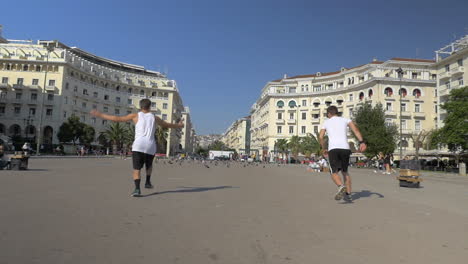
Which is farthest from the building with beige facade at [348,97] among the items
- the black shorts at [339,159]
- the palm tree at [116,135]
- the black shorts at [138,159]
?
the black shorts at [138,159]

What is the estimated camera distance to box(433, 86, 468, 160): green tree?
33719 millimetres

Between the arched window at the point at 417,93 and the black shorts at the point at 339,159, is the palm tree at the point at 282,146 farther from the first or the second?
the black shorts at the point at 339,159

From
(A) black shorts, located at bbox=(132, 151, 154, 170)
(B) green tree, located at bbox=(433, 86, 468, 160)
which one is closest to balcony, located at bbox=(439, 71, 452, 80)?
(B) green tree, located at bbox=(433, 86, 468, 160)

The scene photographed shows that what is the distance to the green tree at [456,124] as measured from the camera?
33719 mm

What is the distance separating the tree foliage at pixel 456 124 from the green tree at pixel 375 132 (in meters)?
6.76

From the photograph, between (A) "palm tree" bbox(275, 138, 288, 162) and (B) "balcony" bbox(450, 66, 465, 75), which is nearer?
(B) "balcony" bbox(450, 66, 465, 75)

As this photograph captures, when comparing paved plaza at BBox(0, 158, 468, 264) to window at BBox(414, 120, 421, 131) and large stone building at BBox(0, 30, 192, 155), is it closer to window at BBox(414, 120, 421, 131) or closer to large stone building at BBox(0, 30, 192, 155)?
large stone building at BBox(0, 30, 192, 155)

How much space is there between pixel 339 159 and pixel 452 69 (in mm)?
53906

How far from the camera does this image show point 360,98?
69125 mm

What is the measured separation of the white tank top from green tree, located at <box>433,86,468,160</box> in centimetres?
3689

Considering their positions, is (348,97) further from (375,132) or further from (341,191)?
(341,191)

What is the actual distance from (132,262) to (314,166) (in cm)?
2822

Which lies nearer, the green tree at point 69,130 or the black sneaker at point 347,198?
the black sneaker at point 347,198

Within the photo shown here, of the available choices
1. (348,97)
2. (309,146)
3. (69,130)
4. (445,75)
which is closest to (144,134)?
(445,75)
